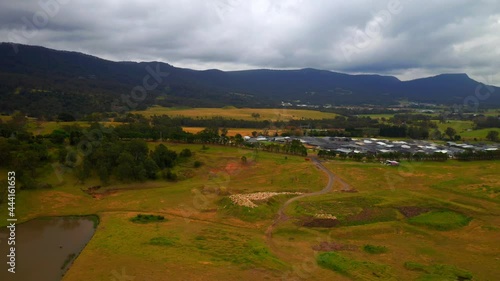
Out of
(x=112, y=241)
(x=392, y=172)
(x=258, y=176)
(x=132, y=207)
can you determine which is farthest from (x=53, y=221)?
(x=392, y=172)

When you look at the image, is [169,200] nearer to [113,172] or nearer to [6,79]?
[113,172]

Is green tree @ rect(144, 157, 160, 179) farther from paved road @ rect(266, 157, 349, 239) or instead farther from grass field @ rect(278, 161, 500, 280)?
grass field @ rect(278, 161, 500, 280)

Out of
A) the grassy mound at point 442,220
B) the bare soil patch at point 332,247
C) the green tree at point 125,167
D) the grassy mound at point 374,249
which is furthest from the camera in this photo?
the green tree at point 125,167

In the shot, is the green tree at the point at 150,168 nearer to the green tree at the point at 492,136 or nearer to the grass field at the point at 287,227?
the grass field at the point at 287,227

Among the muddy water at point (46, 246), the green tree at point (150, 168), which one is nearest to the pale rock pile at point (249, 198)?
the green tree at point (150, 168)

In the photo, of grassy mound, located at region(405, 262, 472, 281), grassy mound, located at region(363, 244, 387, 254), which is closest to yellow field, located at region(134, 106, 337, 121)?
grassy mound, located at region(363, 244, 387, 254)

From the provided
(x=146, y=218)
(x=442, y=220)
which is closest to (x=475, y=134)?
(x=442, y=220)
